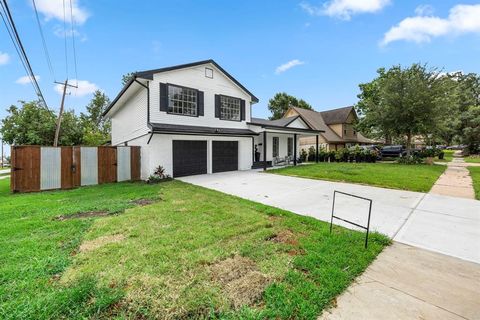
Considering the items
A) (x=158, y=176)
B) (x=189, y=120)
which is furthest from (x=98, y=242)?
(x=189, y=120)

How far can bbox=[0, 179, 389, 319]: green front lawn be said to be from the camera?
2178mm

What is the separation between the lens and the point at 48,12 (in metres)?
8.25

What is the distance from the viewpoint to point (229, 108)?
48.0 ft

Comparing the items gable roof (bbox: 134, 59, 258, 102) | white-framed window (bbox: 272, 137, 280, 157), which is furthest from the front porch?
gable roof (bbox: 134, 59, 258, 102)

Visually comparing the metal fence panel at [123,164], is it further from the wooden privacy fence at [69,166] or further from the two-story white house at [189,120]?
the two-story white house at [189,120]

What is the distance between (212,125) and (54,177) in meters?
7.99

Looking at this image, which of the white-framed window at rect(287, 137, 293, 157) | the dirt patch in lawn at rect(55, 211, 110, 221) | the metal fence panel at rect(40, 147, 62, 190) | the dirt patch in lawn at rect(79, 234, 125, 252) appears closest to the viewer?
the dirt patch in lawn at rect(79, 234, 125, 252)

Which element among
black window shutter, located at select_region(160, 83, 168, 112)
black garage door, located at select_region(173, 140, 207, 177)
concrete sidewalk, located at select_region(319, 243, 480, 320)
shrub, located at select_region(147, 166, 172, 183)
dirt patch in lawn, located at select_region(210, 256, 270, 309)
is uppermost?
black window shutter, located at select_region(160, 83, 168, 112)

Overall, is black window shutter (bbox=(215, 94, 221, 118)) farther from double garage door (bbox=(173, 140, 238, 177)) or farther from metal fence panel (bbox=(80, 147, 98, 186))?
metal fence panel (bbox=(80, 147, 98, 186))

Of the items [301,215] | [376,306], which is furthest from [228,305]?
[301,215]

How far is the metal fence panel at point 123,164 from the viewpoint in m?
11.0

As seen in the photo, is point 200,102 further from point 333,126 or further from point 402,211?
point 333,126

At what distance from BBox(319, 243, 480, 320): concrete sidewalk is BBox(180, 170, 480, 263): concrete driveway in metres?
0.61

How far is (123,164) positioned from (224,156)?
18.9 ft
